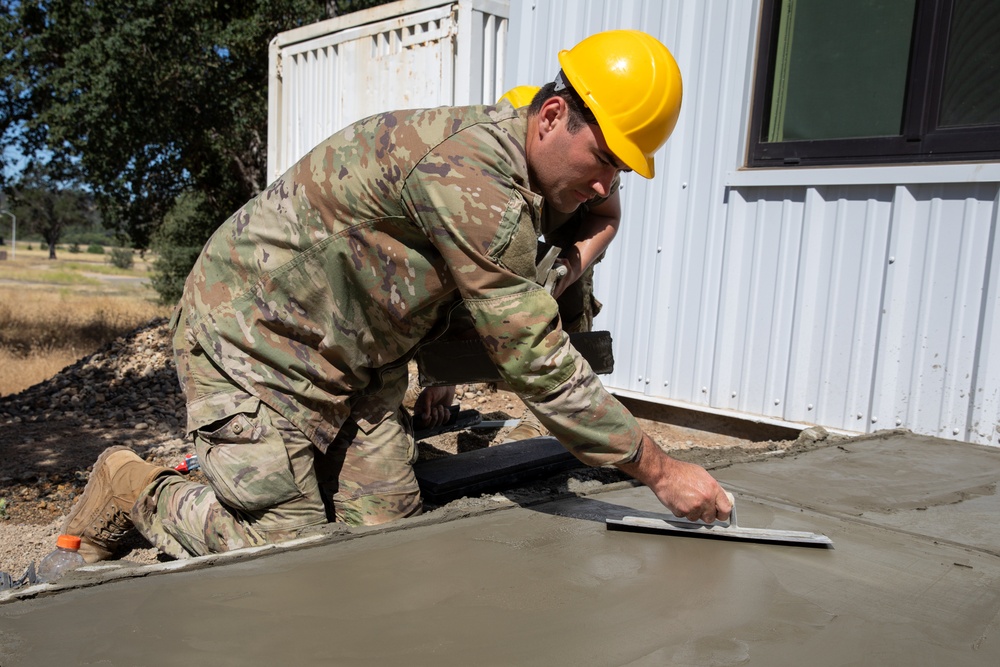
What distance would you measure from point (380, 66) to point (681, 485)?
5.00 metres

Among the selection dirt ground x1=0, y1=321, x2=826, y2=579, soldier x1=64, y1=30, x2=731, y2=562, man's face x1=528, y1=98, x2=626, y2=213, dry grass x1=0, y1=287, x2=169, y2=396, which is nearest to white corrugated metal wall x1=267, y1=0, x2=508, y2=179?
dirt ground x1=0, y1=321, x2=826, y2=579

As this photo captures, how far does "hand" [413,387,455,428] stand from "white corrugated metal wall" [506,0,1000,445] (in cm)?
166

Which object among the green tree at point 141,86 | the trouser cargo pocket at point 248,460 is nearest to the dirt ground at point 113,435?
the trouser cargo pocket at point 248,460

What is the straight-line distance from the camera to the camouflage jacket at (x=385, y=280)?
205cm

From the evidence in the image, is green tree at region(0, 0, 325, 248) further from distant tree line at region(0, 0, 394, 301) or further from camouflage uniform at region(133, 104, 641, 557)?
camouflage uniform at region(133, 104, 641, 557)

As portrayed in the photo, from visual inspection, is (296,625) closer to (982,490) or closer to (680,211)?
(982,490)

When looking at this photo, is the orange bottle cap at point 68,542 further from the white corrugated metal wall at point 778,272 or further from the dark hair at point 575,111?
the white corrugated metal wall at point 778,272

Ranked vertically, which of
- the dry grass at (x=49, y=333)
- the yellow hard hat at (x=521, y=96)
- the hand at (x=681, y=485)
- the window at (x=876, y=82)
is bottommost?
the dry grass at (x=49, y=333)

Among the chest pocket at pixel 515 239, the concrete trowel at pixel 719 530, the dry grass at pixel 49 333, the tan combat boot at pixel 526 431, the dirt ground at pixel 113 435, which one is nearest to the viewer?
the chest pocket at pixel 515 239

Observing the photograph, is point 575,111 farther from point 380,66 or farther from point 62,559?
point 380,66

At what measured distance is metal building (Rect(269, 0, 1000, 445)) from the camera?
3.67 m

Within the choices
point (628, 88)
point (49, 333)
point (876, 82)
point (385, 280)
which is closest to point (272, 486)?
point (385, 280)

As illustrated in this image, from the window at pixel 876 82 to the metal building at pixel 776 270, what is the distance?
0.10m

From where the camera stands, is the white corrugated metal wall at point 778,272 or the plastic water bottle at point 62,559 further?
the white corrugated metal wall at point 778,272
